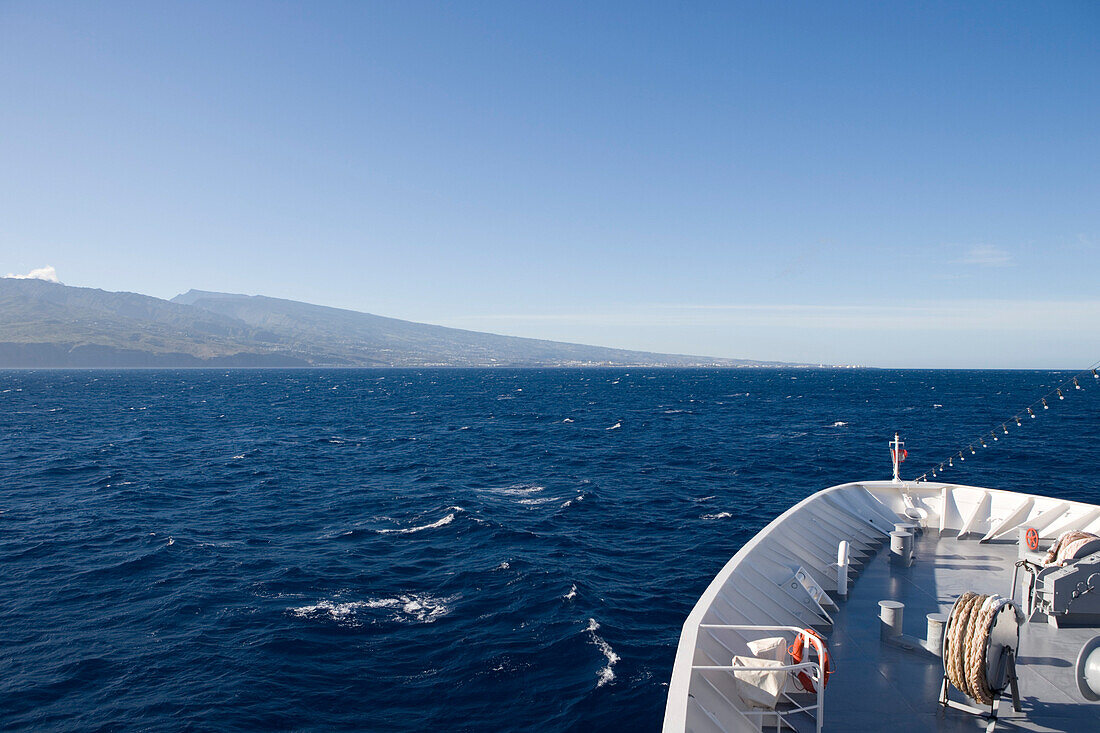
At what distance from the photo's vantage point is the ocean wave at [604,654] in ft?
59.2

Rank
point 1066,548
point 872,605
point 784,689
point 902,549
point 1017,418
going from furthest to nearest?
point 1017,418
point 902,549
point 872,605
point 1066,548
point 784,689

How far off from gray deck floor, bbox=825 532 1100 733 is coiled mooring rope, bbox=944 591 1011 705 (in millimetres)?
931

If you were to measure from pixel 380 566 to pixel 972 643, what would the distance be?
75.5 ft

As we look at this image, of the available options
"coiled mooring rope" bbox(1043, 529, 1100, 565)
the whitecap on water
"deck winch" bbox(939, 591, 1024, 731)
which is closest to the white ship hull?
"deck winch" bbox(939, 591, 1024, 731)

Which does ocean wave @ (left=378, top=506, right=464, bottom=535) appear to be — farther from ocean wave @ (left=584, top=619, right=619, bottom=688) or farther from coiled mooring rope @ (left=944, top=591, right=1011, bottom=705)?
coiled mooring rope @ (left=944, top=591, right=1011, bottom=705)

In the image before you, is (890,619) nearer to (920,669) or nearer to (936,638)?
(936,638)

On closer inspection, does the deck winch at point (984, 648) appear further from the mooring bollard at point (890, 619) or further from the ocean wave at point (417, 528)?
the ocean wave at point (417, 528)

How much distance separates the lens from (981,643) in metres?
10.1

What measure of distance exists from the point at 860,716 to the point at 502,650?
1163 centimetres

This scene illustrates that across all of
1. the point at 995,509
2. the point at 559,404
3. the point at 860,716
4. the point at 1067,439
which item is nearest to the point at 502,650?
the point at 860,716

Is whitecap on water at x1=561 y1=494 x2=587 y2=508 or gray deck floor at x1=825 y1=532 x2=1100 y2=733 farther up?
gray deck floor at x1=825 y1=532 x2=1100 y2=733

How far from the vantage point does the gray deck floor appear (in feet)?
35.7

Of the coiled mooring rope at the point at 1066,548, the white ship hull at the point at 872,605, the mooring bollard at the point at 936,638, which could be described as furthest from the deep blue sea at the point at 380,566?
the coiled mooring rope at the point at 1066,548

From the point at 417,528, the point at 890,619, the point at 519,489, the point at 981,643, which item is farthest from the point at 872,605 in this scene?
the point at 519,489
